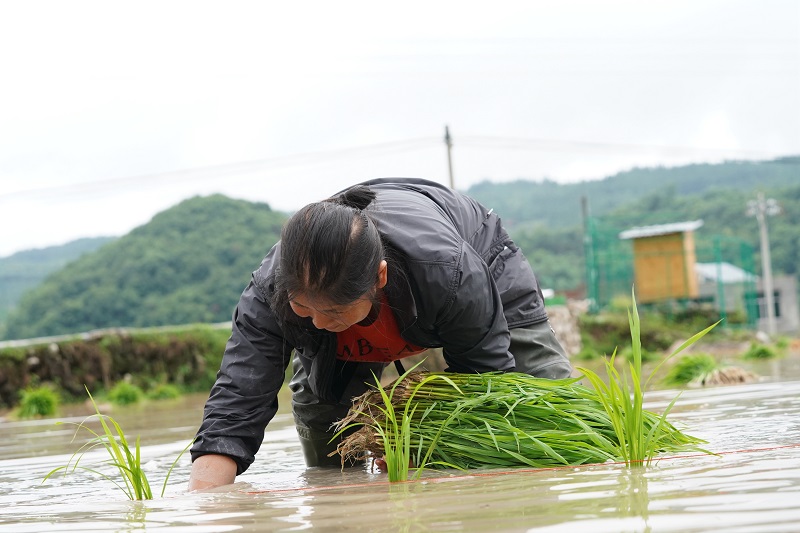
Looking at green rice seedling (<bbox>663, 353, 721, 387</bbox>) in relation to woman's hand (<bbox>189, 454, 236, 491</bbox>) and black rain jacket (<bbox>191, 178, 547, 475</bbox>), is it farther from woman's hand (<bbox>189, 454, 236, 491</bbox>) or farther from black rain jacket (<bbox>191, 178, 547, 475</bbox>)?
A: woman's hand (<bbox>189, 454, 236, 491</bbox>)

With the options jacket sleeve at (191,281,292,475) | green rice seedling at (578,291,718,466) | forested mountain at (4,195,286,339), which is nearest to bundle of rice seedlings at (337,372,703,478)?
green rice seedling at (578,291,718,466)

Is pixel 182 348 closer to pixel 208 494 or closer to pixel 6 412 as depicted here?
pixel 6 412

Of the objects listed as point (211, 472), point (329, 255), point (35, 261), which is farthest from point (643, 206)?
point (329, 255)

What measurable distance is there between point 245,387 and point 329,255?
0.79 m

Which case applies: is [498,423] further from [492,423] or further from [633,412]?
[633,412]

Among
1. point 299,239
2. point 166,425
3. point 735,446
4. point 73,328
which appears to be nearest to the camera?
point 299,239

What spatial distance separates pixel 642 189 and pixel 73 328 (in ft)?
187

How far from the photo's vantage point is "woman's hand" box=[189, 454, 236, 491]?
3.23m

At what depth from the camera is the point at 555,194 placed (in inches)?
3110

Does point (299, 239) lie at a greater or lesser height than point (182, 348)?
greater

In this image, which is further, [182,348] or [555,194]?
[555,194]

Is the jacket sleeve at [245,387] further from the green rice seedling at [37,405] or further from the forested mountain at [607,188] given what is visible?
the forested mountain at [607,188]

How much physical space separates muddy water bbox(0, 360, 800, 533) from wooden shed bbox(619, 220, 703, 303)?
19993 millimetres

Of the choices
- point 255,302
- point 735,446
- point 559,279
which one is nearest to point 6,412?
point 255,302
